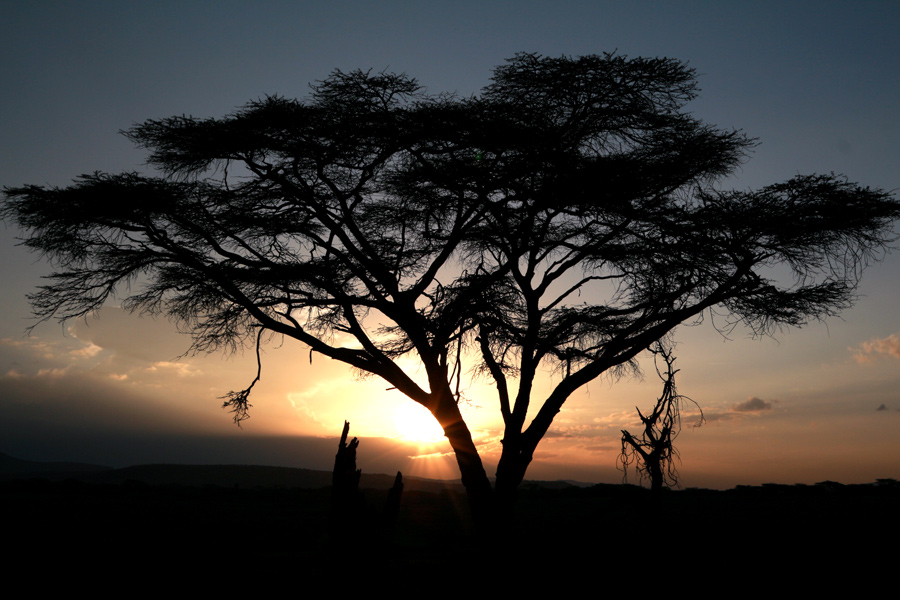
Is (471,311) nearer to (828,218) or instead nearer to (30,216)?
(828,218)

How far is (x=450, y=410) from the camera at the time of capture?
12.2 meters

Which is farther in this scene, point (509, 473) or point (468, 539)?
point (468, 539)

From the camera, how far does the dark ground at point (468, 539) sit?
9758 millimetres

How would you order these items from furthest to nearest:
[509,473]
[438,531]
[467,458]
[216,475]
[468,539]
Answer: [216,475]
[438,531]
[468,539]
[509,473]
[467,458]

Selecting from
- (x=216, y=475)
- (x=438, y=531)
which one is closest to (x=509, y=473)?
(x=438, y=531)

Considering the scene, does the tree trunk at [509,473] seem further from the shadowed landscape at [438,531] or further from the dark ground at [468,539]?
the shadowed landscape at [438,531]

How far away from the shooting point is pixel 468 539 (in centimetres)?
1470

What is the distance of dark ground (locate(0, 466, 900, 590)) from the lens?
976cm

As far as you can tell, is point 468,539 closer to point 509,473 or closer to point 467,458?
point 509,473

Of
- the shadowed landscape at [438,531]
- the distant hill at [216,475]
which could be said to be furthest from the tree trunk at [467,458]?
the distant hill at [216,475]

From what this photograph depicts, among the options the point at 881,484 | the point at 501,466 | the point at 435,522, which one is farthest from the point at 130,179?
the point at 881,484

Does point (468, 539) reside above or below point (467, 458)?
below

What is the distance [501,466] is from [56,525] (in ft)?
30.3

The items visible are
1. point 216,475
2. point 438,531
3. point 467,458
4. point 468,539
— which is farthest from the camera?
point 216,475
